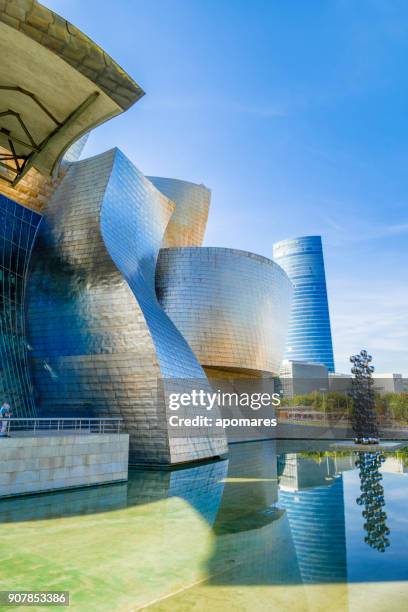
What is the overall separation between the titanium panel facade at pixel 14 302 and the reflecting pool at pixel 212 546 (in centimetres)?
695

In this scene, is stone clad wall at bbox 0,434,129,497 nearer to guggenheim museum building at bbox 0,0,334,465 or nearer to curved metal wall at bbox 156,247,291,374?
guggenheim museum building at bbox 0,0,334,465

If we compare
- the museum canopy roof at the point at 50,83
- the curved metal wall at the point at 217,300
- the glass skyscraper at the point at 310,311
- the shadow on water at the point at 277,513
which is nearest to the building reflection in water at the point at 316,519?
the shadow on water at the point at 277,513

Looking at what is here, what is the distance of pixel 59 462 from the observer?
10812mm

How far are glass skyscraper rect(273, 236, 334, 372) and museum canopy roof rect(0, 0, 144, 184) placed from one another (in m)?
106

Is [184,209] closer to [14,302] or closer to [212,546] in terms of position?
[14,302]

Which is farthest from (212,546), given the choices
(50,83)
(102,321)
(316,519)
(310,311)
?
(310,311)

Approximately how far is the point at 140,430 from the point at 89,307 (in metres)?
5.23

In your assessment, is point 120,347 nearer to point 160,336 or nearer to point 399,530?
point 160,336

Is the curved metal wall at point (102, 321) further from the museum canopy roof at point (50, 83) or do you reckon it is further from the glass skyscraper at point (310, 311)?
the glass skyscraper at point (310, 311)

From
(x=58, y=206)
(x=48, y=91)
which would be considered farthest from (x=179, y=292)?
(x=48, y=91)

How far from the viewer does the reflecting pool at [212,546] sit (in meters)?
4.38

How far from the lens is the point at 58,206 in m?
19.6

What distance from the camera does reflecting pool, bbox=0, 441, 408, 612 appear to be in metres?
4.38

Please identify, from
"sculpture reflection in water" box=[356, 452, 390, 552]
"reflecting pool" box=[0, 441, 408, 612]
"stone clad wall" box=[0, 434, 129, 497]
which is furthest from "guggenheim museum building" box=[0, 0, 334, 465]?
"sculpture reflection in water" box=[356, 452, 390, 552]
